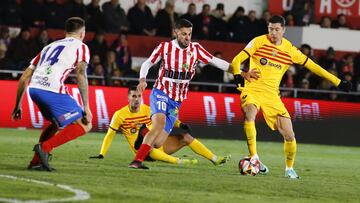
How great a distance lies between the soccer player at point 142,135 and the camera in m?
13.6

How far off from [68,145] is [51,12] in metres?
6.75

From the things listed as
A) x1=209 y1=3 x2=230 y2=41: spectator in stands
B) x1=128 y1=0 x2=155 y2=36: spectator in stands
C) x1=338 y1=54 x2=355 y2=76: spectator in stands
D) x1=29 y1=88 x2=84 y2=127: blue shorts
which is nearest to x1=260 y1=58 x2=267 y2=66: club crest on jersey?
x1=29 y1=88 x2=84 y2=127: blue shorts

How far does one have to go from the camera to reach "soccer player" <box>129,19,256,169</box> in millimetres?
12477

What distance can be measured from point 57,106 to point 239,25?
1443 cm

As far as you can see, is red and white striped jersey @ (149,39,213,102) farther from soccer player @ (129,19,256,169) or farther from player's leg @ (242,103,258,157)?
player's leg @ (242,103,258,157)

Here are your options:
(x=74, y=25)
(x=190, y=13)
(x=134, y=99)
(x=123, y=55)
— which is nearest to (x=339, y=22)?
(x=190, y=13)

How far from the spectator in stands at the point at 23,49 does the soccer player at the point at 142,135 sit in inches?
284

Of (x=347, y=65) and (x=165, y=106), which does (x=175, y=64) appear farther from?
(x=347, y=65)

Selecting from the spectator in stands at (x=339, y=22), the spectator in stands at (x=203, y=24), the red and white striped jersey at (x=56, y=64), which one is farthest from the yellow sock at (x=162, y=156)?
the spectator in stands at (x=339, y=22)

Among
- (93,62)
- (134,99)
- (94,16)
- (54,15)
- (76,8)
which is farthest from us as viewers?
(94,16)

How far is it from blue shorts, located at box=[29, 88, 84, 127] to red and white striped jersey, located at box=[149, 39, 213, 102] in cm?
189

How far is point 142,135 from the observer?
1386cm

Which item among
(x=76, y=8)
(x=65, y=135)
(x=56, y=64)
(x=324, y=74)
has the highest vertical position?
(x=56, y=64)

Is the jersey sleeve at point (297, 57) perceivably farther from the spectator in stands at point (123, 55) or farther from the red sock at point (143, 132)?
the spectator in stands at point (123, 55)
